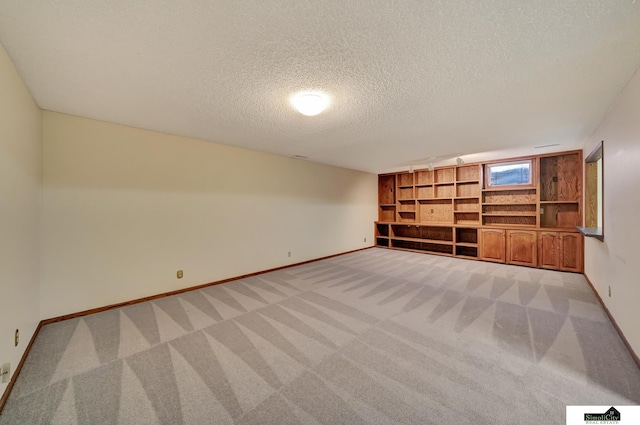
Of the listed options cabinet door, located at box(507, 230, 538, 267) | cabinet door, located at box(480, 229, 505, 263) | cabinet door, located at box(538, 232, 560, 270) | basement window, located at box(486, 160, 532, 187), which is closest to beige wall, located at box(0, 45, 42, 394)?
cabinet door, located at box(480, 229, 505, 263)

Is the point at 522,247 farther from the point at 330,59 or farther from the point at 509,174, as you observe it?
the point at 330,59

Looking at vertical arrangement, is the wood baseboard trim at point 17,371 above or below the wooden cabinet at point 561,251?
below

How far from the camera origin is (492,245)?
532 cm

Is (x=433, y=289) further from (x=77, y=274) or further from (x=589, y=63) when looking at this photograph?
(x=77, y=274)

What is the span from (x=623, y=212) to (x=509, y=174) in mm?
3625

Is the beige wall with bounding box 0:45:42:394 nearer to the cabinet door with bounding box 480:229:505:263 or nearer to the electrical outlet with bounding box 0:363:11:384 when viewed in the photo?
the electrical outlet with bounding box 0:363:11:384

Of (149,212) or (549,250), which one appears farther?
(549,250)

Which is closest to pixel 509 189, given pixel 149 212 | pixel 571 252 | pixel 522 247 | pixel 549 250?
pixel 522 247

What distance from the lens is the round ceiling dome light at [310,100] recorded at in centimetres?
223

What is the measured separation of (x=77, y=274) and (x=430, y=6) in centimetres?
423

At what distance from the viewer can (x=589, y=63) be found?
1.78 metres

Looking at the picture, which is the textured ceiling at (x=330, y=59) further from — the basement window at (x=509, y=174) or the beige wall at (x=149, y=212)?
the basement window at (x=509, y=174)

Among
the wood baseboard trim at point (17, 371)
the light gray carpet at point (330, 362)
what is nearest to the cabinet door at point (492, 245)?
the light gray carpet at point (330, 362)

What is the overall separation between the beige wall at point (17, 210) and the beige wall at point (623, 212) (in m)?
4.80
